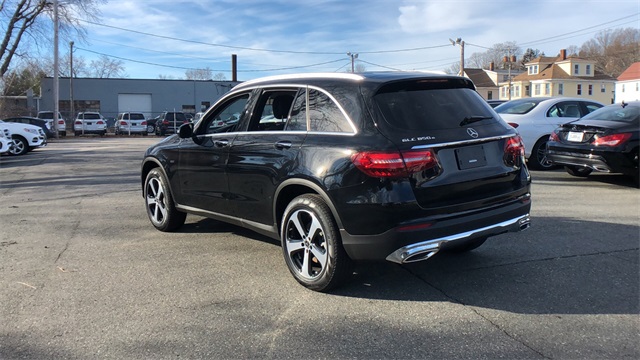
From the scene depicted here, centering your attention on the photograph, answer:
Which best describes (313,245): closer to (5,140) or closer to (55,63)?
(5,140)

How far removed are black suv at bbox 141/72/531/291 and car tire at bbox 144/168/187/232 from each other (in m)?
1.24

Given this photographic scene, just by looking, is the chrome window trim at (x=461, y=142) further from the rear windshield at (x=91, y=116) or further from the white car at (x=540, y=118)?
the rear windshield at (x=91, y=116)

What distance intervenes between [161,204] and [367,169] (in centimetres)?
347

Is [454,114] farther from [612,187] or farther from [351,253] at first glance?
[612,187]

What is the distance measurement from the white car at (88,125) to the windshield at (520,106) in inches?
1282

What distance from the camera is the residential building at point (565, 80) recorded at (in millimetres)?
63719

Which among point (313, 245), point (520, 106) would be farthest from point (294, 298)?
point (520, 106)

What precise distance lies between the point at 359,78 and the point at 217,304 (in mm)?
2189

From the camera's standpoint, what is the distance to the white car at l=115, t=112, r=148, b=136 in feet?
123

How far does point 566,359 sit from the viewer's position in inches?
119

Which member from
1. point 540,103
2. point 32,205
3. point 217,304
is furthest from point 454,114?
point 540,103

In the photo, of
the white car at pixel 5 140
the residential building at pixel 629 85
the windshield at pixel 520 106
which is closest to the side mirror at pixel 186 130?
the windshield at pixel 520 106

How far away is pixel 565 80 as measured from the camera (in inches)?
2499

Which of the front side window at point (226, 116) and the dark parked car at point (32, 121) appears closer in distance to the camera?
the front side window at point (226, 116)
